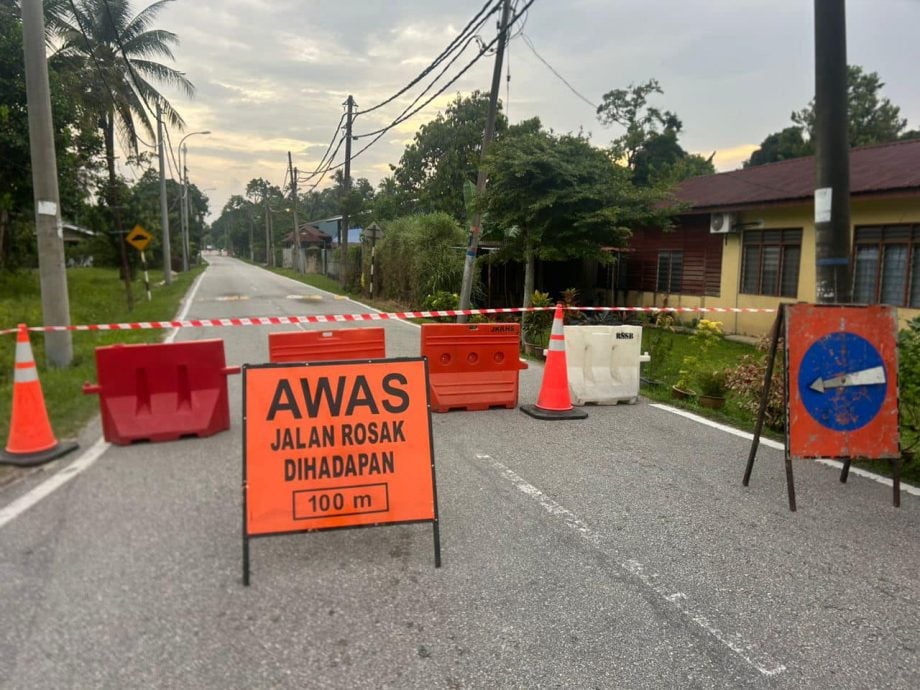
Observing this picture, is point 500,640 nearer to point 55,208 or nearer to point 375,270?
point 55,208

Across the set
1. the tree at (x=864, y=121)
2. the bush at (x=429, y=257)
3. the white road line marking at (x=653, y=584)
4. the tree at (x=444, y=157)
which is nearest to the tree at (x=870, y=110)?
the tree at (x=864, y=121)

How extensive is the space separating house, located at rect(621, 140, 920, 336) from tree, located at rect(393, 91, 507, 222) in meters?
19.6

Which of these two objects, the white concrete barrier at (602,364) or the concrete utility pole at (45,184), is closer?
the white concrete barrier at (602,364)

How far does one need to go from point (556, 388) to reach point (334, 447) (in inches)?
152

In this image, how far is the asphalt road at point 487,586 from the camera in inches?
110

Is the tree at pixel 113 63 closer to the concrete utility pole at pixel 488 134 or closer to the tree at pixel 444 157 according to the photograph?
the concrete utility pole at pixel 488 134

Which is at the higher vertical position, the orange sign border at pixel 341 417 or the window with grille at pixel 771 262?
the window with grille at pixel 771 262

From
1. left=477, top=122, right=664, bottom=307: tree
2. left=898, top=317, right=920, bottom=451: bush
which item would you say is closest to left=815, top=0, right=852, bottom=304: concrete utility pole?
left=898, top=317, right=920, bottom=451: bush

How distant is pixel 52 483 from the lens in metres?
4.98

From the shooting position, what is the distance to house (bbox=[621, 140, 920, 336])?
473 inches

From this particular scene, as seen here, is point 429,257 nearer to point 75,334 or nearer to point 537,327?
point 537,327

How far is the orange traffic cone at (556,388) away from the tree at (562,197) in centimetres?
598

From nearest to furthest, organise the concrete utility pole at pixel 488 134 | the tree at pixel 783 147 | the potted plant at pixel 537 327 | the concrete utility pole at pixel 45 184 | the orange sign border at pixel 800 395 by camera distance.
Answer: the orange sign border at pixel 800 395
the concrete utility pole at pixel 45 184
the potted plant at pixel 537 327
the concrete utility pole at pixel 488 134
the tree at pixel 783 147

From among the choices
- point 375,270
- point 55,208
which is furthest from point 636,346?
point 375,270
